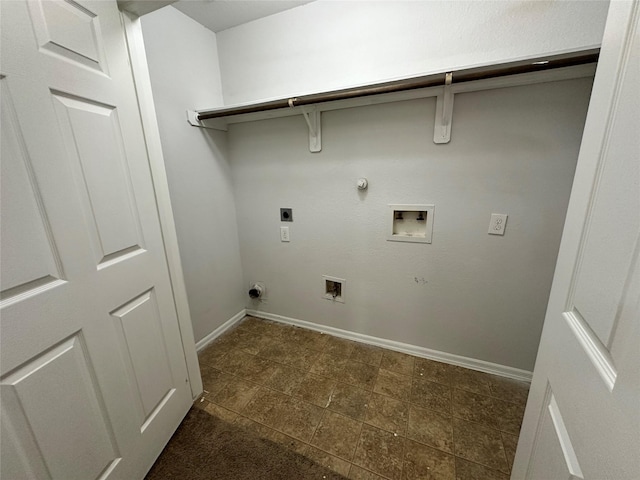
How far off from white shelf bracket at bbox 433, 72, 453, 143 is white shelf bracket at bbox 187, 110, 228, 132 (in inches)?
61.3

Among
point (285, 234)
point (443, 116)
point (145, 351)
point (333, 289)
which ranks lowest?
point (333, 289)

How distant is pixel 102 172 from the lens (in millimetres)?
875

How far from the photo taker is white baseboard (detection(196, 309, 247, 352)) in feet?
6.48

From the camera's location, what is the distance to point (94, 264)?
86 centimetres

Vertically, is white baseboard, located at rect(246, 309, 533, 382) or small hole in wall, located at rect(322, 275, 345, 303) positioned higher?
small hole in wall, located at rect(322, 275, 345, 303)

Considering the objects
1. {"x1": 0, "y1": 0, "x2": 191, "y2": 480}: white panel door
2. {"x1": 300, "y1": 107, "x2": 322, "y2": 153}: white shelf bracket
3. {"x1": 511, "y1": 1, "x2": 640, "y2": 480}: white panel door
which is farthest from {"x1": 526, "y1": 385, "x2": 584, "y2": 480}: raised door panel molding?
{"x1": 300, "y1": 107, "x2": 322, "y2": 153}: white shelf bracket

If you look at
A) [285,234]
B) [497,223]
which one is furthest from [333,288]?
[497,223]

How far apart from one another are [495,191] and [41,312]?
6.66 feet

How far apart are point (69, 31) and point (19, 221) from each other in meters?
0.62

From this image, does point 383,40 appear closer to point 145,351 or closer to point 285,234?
point 285,234

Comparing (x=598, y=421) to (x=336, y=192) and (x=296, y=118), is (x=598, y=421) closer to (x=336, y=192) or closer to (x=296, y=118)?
(x=336, y=192)

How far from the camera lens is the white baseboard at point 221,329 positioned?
1976 millimetres

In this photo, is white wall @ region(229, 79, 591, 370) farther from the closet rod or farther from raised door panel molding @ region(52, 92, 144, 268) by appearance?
raised door panel molding @ region(52, 92, 144, 268)

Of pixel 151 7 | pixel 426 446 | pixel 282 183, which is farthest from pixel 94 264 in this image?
pixel 426 446
